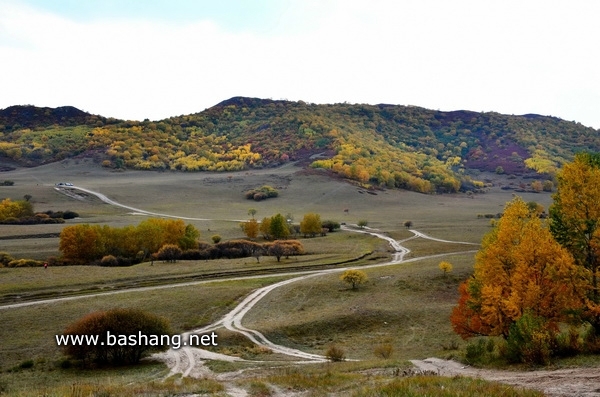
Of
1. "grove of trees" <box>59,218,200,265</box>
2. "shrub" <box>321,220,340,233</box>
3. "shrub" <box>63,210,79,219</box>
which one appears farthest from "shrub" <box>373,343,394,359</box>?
"shrub" <box>63,210,79,219</box>

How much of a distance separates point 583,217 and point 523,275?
409 cm

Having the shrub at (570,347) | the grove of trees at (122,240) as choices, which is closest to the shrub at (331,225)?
the grove of trees at (122,240)

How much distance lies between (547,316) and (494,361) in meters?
4.18

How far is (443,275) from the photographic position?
5441 cm

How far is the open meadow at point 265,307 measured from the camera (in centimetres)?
1878

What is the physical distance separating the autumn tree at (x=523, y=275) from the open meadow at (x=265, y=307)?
4035mm

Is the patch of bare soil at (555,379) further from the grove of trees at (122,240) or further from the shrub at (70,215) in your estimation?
→ the shrub at (70,215)

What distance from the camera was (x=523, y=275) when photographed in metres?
23.6

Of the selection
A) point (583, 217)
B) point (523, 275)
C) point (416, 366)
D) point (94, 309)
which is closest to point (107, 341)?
point (94, 309)

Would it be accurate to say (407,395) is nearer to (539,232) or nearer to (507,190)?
(539,232)

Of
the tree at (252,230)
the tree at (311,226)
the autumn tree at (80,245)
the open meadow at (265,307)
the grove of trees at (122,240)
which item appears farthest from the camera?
the tree at (311,226)

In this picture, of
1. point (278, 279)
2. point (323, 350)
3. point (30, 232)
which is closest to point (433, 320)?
point (323, 350)

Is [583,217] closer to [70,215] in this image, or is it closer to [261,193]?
[70,215]

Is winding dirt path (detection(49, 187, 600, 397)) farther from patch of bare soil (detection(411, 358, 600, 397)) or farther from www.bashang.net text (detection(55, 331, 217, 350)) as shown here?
www.bashang.net text (detection(55, 331, 217, 350))
